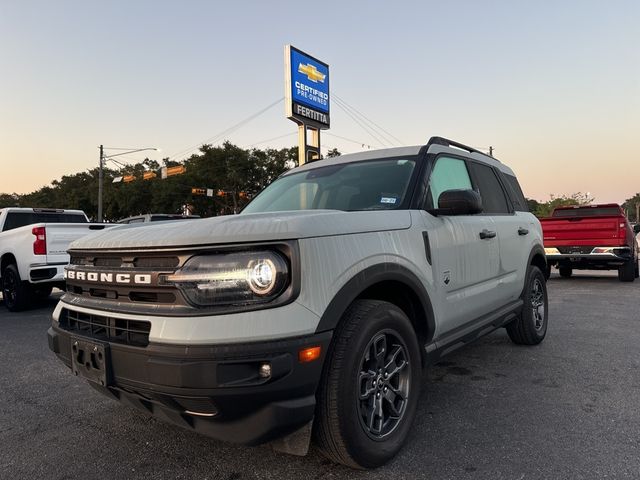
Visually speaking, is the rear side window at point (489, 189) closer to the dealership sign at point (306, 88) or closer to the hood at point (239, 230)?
the hood at point (239, 230)

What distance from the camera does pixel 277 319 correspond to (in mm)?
1946

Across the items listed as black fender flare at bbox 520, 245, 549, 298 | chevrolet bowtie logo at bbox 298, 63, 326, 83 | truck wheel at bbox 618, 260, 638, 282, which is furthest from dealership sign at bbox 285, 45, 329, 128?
black fender flare at bbox 520, 245, 549, 298

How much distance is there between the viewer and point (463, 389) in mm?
3605

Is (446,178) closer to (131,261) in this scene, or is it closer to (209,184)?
(131,261)

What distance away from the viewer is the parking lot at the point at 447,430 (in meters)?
2.42

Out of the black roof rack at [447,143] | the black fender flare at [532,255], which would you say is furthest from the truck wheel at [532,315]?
the black roof rack at [447,143]

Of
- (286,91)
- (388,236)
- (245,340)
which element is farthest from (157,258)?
(286,91)

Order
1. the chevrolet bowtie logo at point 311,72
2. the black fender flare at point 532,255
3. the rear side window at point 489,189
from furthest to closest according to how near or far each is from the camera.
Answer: the chevrolet bowtie logo at point 311,72
the black fender flare at point 532,255
the rear side window at point 489,189

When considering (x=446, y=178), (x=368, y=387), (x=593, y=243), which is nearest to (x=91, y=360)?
(x=368, y=387)

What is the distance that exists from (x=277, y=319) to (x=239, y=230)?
1.39 ft

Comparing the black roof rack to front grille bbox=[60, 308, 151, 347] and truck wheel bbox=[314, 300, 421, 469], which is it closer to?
truck wheel bbox=[314, 300, 421, 469]

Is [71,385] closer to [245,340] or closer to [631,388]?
[245,340]

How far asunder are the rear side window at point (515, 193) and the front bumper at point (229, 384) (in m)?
3.37

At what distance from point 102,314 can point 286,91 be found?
15973 millimetres
